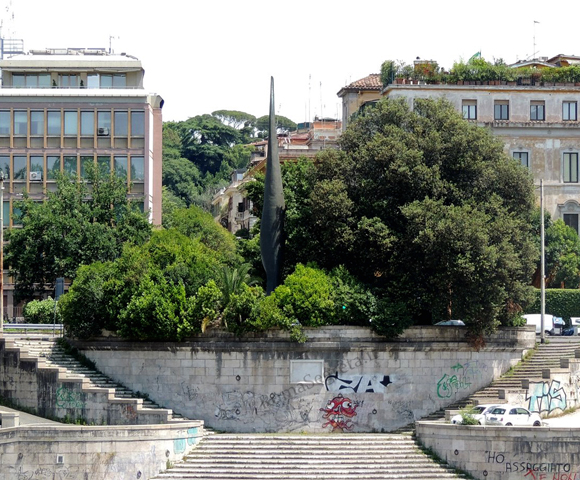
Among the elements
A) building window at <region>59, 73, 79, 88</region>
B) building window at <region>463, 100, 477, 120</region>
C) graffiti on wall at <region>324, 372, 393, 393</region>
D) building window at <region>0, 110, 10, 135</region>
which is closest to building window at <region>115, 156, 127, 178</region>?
building window at <region>59, 73, 79, 88</region>

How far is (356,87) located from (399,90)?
13.9 meters

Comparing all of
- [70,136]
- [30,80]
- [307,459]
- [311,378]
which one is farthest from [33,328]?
[30,80]

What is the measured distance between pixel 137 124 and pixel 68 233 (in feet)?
45.6

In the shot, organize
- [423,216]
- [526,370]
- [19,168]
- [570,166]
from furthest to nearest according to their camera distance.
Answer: [19,168]
[570,166]
[526,370]
[423,216]

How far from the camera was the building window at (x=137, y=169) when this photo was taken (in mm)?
90000

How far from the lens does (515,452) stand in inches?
2206

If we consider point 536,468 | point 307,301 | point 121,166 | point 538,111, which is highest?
point 538,111

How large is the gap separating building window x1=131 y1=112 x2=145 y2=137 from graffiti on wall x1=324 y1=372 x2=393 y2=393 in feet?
106

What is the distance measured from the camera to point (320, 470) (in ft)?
184

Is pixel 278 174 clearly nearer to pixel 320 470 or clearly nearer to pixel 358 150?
pixel 358 150

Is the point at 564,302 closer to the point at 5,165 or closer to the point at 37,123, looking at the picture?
the point at 37,123

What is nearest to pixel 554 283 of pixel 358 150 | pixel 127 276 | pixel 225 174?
pixel 358 150

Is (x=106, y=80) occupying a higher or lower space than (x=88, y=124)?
higher

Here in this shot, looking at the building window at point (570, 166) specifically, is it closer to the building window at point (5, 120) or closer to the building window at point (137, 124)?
the building window at point (137, 124)
